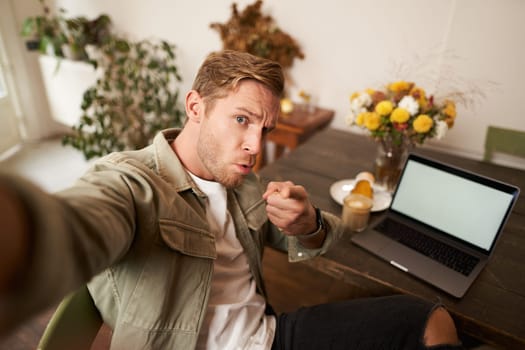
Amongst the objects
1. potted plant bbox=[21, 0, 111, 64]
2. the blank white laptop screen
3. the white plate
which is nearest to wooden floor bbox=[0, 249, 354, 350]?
the white plate

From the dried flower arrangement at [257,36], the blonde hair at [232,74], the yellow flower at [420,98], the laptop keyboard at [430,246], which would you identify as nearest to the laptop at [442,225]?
the laptop keyboard at [430,246]

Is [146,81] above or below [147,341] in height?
above

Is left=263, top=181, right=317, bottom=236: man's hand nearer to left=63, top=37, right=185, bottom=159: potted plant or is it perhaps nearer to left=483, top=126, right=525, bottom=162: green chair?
left=483, top=126, right=525, bottom=162: green chair

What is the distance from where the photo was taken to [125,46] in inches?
102

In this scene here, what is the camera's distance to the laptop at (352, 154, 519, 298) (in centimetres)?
108

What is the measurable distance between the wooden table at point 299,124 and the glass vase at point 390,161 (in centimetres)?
78

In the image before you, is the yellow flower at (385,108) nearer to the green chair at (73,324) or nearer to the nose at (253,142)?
the nose at (253,142)

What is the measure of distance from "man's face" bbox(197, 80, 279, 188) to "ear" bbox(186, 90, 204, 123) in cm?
3

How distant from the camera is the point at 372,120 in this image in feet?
4.45

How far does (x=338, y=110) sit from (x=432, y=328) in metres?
1.84

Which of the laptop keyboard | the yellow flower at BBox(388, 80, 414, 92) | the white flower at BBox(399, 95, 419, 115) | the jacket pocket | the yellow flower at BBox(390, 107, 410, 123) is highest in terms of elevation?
the yellow flower at BBox(388, 80, 414, 92)

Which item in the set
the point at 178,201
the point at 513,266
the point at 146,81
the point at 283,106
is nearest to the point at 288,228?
the point at 178,201

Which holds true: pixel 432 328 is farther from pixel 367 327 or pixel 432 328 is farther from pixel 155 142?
pixel 155 142

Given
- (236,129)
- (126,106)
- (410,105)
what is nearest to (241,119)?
(236,129)
